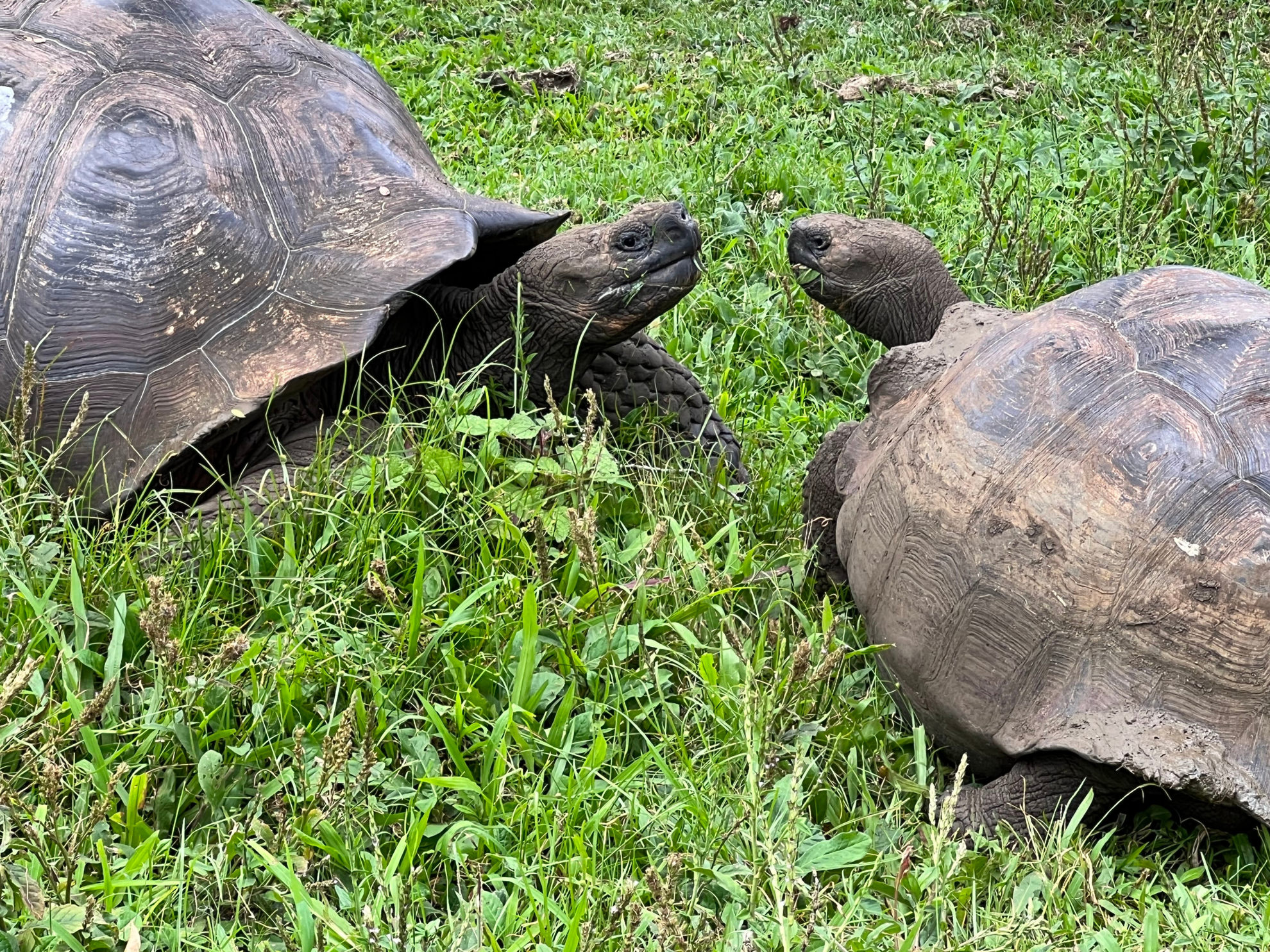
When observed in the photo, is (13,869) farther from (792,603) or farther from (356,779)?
(792,603)

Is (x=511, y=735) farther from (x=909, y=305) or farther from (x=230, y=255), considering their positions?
(x=909, y=305)

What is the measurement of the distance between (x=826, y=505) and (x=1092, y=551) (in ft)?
2.91

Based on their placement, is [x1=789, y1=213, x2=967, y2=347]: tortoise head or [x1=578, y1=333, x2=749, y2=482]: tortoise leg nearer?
[x1=789, y1=213, x2=967, y2=347]: tortoise head

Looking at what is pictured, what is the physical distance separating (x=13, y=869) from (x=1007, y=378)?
196 centimetres

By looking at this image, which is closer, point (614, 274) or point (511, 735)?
point (511, 735)

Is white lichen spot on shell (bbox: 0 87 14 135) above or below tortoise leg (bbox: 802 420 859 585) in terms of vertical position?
above

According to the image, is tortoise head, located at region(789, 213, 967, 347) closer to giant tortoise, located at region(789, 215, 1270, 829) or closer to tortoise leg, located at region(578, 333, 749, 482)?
tortoise leg, located at region(578, 333, 749, 482)

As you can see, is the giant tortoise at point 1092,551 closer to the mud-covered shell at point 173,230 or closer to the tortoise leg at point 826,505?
the tortoise leg at point 826,505

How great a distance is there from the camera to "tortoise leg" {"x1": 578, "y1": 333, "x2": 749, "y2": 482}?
3.56 m

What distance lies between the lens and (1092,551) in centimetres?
231

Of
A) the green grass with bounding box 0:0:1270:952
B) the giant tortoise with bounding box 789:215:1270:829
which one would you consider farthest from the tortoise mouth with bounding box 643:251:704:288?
the giant tortoise with bounding box 789:215:1270:829

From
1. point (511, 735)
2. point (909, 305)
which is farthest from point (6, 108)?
point (909, 305)

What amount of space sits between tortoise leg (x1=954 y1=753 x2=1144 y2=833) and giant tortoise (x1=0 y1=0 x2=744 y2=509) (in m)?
1.38

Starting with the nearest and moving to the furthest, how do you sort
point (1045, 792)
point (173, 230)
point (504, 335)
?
point (1045, 792) < point (173, 230) < point (504, 335)
